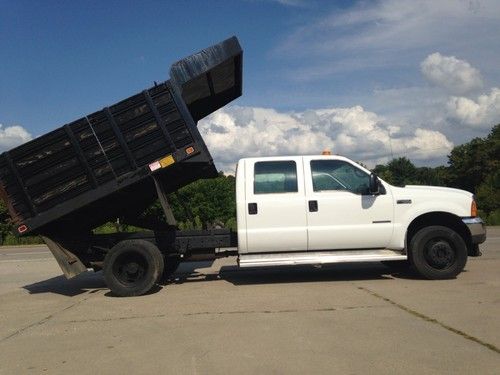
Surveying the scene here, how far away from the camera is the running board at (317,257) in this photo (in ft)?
27.9

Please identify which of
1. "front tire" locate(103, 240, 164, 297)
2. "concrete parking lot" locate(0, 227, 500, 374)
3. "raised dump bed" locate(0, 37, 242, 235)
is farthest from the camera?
"front tire" locate(103, 240, 164, 297)

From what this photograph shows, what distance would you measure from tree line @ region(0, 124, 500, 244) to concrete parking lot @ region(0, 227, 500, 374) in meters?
2.13

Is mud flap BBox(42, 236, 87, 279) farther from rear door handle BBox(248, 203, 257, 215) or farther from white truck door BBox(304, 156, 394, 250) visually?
white truck door BBox(304, 156, 394, 250)

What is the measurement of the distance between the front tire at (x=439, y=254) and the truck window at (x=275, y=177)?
223 cm

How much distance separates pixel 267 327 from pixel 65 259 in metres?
4.23

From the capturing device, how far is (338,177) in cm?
880

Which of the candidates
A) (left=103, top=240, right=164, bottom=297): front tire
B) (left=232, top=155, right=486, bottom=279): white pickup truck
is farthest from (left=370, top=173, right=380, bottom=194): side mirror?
(left=103, top=240, right=164, bottom=297): front tire

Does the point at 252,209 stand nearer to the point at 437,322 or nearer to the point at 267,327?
the point at 267,327

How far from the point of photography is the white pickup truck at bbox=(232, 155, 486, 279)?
8.59 m

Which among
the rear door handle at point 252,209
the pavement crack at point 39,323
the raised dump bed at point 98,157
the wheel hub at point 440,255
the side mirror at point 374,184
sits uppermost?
the raised dump bed at point 98,157

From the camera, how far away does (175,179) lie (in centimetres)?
966

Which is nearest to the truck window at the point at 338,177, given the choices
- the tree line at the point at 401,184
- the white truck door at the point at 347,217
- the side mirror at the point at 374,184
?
the white truck door at the point at 347,217

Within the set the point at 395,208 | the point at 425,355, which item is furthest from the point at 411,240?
the point at 425,355

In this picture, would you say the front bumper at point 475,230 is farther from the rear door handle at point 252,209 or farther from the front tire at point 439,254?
the rear door handle at point 252,209
